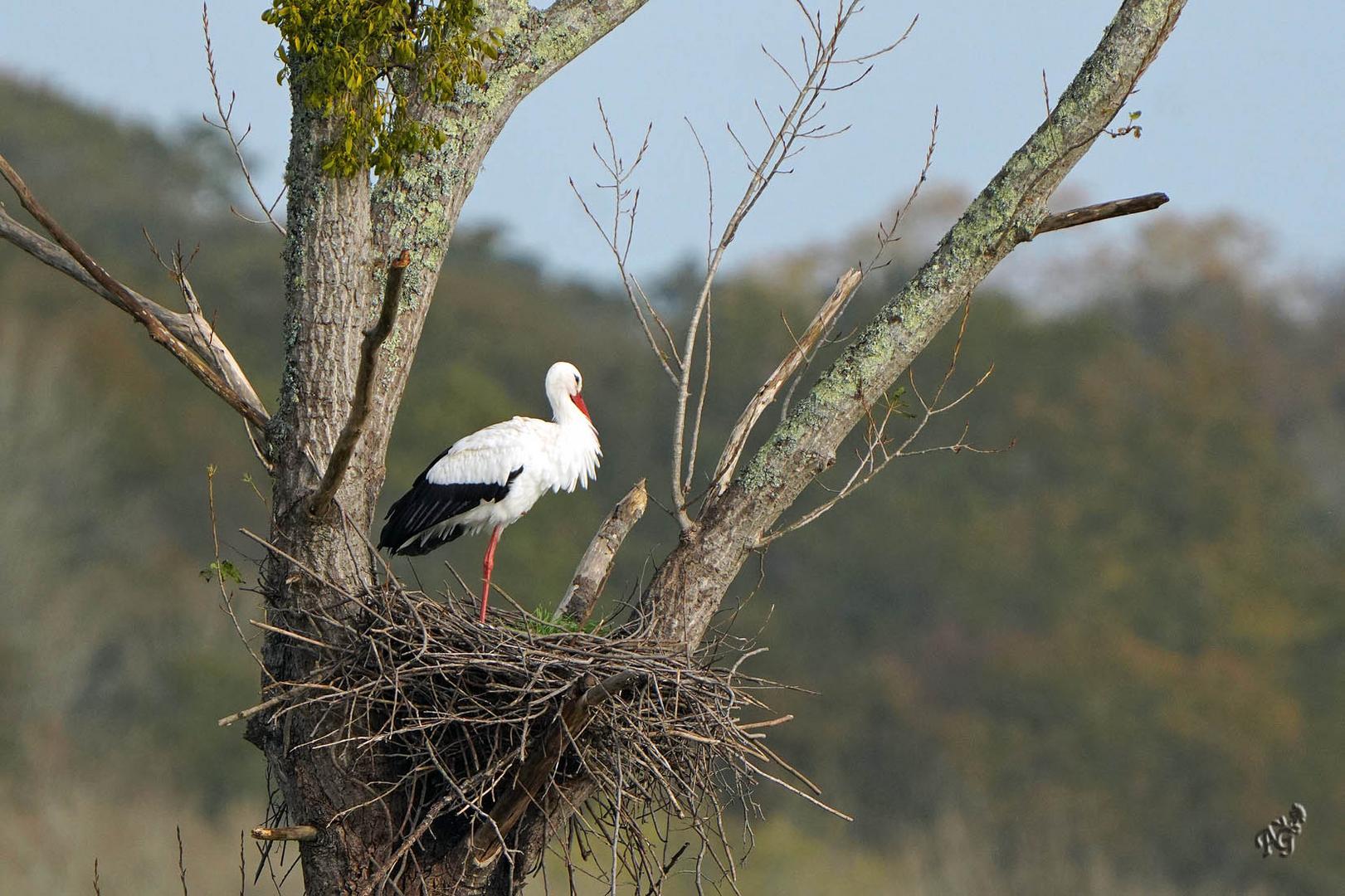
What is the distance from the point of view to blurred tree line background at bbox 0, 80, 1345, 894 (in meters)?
27.2

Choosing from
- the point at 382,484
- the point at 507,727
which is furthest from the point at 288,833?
the point at 382,484

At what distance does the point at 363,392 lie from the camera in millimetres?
5016

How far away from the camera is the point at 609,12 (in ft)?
21.9

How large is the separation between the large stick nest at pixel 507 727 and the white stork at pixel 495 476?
72.9 inches

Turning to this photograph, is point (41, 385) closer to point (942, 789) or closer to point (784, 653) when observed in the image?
point (784, 653)

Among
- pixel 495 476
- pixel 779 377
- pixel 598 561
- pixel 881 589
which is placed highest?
pixel 881 589

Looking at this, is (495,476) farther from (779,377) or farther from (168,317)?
(168,317)

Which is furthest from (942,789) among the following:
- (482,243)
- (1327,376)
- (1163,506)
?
(482,243)

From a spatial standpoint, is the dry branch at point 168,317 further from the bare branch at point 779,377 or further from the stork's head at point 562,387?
the stork's head at point 562,387

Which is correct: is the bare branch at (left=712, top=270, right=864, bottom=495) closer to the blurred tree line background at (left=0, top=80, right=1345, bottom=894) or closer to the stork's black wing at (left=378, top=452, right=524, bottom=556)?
the stork's black wing at (left=378, top=452, right=524, bottom=556)

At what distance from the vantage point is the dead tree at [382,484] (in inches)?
220

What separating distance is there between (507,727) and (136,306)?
75.2 inches

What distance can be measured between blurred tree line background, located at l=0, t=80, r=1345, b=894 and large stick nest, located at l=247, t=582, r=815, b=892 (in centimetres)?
1945

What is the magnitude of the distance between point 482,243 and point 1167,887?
22.9m
